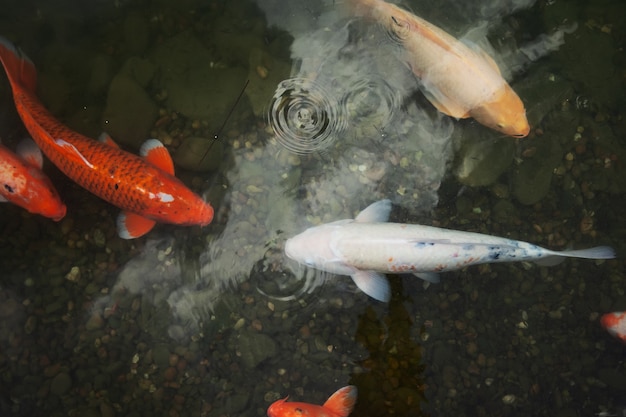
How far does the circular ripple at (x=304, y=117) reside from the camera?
13.9ft

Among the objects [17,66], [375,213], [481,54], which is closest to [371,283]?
[375,213]

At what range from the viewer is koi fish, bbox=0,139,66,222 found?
3725mm

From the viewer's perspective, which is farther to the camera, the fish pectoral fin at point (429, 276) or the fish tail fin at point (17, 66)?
the fish tail fin at point (17, 66)

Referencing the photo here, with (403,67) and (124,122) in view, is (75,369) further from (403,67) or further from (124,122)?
(403,67)

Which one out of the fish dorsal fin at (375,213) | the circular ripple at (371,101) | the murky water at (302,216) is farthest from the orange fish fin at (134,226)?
the circular ripple at (371,101)

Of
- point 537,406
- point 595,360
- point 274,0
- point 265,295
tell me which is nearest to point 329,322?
point 265,295

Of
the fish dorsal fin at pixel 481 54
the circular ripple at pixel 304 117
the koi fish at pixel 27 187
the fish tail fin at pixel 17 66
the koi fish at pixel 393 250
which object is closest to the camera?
the koi fish at pixel 393 250

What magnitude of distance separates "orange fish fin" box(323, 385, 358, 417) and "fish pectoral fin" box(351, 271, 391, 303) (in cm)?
74

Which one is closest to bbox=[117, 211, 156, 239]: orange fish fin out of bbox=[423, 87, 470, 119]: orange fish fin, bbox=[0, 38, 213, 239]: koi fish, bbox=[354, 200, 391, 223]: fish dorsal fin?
bbox=[0, 38, 213, 239]: koi fish

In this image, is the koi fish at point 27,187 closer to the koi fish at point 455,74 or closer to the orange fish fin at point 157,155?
the orange fish fin at point 157,155

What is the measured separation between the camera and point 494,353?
13.3 ft

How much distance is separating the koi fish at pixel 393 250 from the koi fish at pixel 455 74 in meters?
1.06

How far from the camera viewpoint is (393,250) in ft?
11.3

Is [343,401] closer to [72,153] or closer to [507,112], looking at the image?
[507,112]
